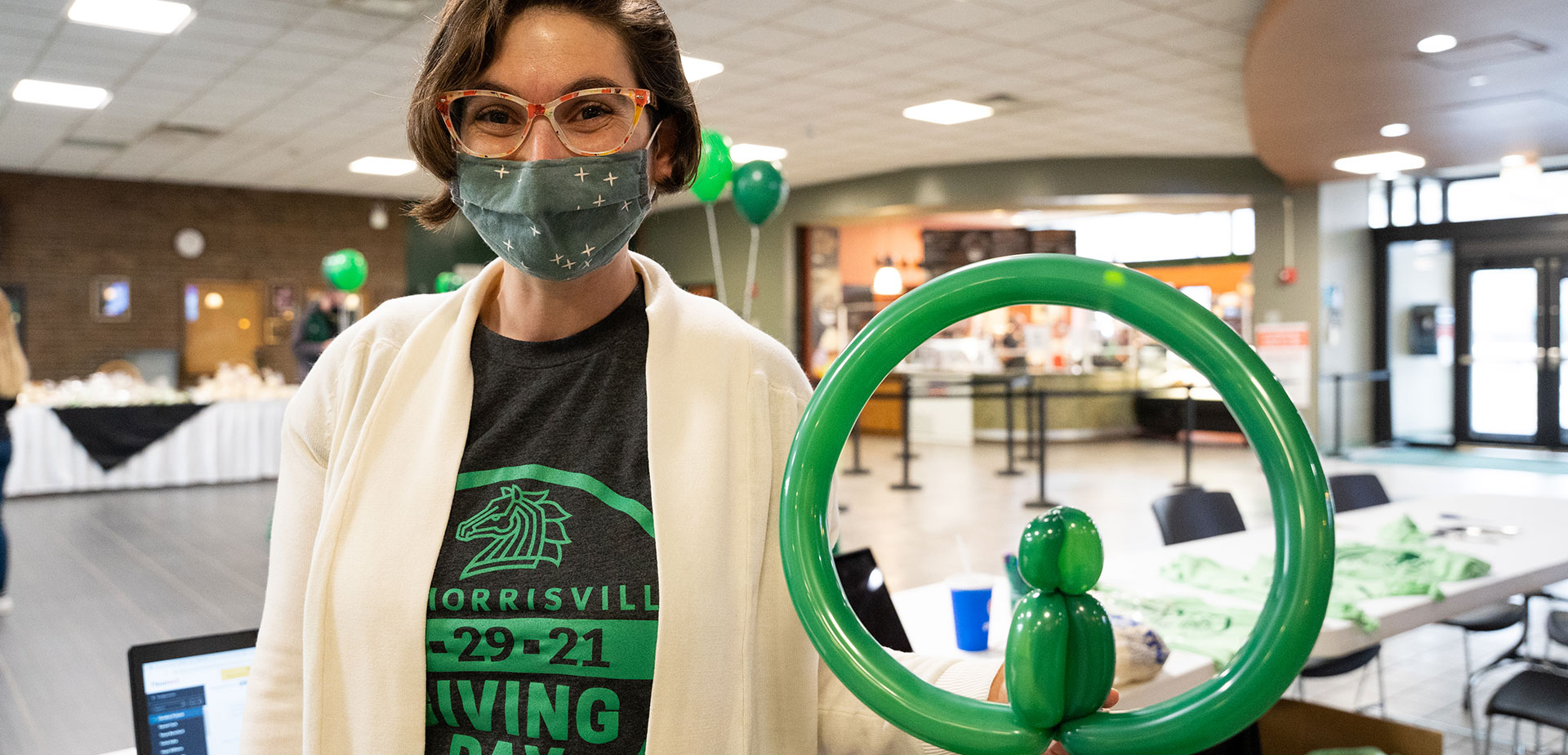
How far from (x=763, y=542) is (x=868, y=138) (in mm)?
9519

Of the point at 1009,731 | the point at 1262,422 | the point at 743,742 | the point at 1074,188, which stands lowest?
the point at 743,742

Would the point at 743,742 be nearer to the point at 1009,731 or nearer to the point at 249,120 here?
the point at 1009,731

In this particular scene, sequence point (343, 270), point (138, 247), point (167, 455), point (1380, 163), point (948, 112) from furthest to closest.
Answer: point (138, 247) < point (1380, 163) < point (343, 270) < point (948, 112) < point (167, 455)

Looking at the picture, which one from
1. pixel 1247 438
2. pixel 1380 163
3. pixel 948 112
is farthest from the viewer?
pixel 1380 163

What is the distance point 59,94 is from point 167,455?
288cm

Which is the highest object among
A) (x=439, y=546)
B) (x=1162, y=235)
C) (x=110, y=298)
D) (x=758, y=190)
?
(x=1162, y=235)

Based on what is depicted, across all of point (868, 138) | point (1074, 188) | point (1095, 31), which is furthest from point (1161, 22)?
point (1074, 188)

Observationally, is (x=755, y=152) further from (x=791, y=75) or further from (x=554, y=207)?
(x=554, y=207)

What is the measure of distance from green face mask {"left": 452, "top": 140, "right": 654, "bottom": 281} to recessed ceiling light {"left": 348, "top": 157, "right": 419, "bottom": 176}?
33.9 feet

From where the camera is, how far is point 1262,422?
611mm

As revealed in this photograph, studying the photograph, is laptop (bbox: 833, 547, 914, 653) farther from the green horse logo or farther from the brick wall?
the brick wall

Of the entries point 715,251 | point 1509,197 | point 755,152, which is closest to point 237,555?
point 715,251

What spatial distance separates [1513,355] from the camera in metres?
11.8

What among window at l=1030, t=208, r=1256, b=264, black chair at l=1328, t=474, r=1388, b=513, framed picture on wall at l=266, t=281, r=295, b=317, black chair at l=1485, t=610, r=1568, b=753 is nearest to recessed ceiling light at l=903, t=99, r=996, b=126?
window at l=1030, t=208, r=1256, b=264
